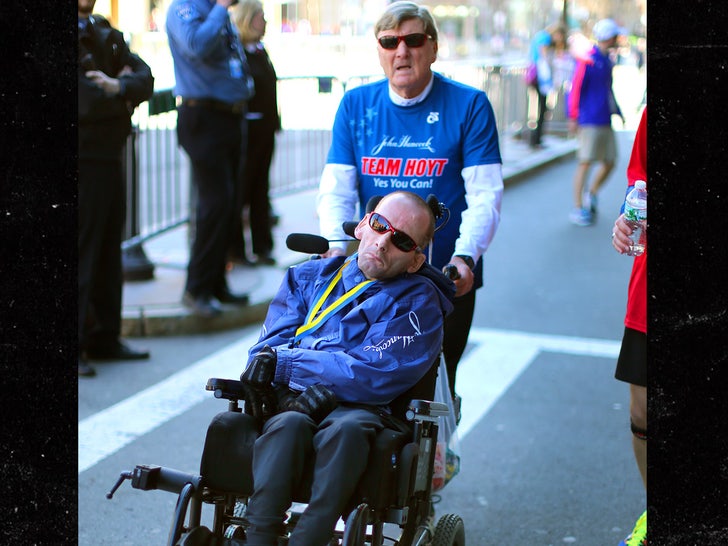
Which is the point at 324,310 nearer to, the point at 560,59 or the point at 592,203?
the point at 592,203

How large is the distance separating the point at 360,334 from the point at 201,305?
4.40m

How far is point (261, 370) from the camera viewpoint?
3.60 meters

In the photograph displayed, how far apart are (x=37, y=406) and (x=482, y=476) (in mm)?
3147

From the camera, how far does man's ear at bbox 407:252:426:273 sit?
3.92 m

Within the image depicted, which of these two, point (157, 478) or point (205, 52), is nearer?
point (157, 478)

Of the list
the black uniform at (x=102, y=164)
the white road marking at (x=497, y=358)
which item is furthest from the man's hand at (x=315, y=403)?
the black uniform at (x=102, y=164)

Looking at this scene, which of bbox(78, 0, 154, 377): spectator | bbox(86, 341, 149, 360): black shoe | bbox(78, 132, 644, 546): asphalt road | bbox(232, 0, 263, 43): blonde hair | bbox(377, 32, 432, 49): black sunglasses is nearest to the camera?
bbox(377, 32, 432, 49): black sunglasses

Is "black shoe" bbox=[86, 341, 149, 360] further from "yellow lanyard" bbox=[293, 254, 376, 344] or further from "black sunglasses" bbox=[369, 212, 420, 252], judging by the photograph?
"black sunglasses" bbox=[369, 212, 420, 252]

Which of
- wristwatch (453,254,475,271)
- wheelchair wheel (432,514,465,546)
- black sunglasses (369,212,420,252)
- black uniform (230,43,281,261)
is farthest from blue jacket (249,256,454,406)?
black uniform (230,43,281,261)

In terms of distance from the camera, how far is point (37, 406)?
281 centimetres

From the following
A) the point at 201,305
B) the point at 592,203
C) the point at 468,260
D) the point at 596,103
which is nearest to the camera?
the point at 468,260

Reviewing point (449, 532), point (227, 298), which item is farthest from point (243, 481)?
point (227, 298)

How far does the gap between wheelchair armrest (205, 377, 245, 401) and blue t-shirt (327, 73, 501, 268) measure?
4.02 ft
